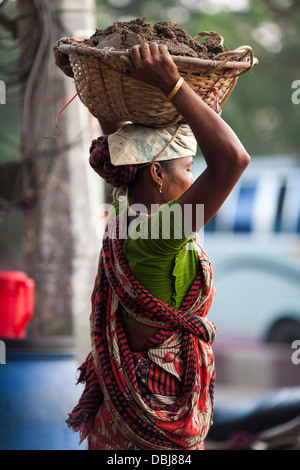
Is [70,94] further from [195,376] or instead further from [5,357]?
[195,376]

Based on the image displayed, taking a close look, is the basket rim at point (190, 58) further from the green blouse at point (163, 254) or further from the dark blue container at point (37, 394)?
the dark blue container at point (37, 394)

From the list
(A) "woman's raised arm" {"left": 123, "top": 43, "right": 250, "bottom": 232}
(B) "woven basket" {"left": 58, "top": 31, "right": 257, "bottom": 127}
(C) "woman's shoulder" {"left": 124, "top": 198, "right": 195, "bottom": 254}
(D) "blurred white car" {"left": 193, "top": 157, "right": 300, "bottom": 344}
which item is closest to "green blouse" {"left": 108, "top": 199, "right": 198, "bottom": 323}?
(C) "woman's shoulder" {"left": 124, "top": 198, "right": 195, "bottom": 254}

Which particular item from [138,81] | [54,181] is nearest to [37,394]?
[138,81]

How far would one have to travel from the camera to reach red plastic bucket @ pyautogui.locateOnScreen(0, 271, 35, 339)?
3.97 meters

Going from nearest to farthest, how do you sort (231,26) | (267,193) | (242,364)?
(267,193), (242,364), (231,26)

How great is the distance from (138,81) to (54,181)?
9.53 ft

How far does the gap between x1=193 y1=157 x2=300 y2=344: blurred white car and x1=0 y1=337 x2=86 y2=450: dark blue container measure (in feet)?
16.4

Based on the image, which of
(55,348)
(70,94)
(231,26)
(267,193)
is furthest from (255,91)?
(55,348)

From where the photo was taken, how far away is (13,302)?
3969 mm

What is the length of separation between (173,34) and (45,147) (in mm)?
2885

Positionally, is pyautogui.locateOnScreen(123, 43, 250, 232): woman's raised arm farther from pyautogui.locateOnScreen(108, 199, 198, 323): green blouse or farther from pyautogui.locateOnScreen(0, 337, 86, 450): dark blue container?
pyautogui.locateOnScreen(0, 337, 86, 450): dark blue container

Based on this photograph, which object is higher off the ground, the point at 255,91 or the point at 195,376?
the point at 255,91

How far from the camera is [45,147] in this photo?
480 centimetres
